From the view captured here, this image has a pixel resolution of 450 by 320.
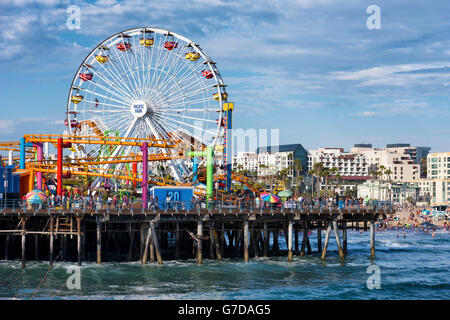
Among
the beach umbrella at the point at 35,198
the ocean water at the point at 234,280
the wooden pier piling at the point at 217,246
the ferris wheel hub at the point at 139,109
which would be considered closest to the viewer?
the ocean water at the point at 234,280

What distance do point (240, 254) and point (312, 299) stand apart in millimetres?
18842

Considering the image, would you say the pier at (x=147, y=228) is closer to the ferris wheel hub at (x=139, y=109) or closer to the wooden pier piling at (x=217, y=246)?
the wooden pier piling at (x=217, y=246)

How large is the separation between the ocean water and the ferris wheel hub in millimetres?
22883

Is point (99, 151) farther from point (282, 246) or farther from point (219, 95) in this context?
point (282, 246)

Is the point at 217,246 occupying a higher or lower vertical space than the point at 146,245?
lower

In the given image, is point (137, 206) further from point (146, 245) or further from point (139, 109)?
point (139, 109)

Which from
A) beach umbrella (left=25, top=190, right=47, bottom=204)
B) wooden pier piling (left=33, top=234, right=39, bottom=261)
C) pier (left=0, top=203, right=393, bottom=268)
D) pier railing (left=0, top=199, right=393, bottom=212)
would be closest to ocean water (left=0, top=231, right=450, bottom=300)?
wooden pier piling (left=33, top=234, right=39, bottom=261)

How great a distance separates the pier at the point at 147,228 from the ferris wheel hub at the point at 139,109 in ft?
49.5

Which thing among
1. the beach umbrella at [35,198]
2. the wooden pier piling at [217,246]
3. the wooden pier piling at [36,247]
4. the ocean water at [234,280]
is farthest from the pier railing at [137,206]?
the ocean water at [234,280]

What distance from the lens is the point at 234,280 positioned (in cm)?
4375

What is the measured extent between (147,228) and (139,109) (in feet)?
75.0

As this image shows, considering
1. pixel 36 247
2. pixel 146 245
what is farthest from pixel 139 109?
pixel 146 245

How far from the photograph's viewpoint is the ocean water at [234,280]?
3906 cm
